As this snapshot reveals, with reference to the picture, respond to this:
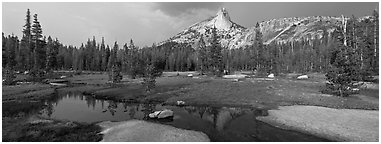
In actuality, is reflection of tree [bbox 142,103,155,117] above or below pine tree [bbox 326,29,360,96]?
below

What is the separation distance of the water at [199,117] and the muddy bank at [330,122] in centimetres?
162

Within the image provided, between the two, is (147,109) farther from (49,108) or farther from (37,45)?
(37,45)

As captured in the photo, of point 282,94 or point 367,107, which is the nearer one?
point 367,107

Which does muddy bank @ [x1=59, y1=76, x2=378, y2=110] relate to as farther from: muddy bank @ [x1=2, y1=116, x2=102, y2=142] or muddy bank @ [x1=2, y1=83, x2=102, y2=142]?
muddy bank @ [x1=2, y1=116, x2=102, y2=142]

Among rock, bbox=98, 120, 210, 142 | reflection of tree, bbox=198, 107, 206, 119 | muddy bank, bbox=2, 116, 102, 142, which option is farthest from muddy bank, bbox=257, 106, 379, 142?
muddy bank, bbox=2, 116, 102, 142

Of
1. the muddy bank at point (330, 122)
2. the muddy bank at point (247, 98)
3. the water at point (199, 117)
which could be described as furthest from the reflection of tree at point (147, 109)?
the muddy bank at point (330, 122)

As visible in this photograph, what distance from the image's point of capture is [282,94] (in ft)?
133

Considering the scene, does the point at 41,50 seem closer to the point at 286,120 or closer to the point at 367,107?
the point at 286,120

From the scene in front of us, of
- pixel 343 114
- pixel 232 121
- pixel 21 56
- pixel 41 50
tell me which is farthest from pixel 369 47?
pixel 21 56

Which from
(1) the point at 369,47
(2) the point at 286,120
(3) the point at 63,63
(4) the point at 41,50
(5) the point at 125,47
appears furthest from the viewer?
(5) the point at 125,47

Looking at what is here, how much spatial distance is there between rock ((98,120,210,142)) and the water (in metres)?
1.85

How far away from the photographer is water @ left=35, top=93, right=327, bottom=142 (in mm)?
20047

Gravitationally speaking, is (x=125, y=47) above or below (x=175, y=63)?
above

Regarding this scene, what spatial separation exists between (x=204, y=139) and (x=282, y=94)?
27056mm
